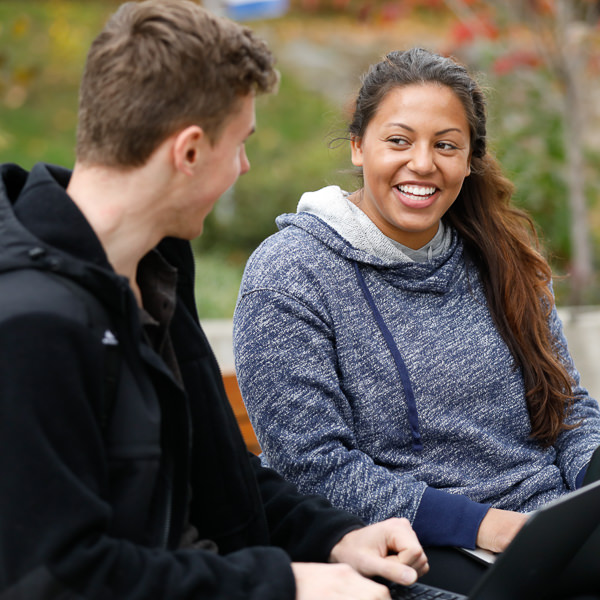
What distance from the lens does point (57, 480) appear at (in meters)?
1.19

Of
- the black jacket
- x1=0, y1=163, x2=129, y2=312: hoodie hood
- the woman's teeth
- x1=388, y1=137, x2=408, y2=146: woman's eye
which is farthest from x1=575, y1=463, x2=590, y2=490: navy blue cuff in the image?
x1=0, y1=163, x2=129, y2=312: hoodie hood

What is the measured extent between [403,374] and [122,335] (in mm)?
924

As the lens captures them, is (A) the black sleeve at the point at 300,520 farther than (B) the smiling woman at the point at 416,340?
No

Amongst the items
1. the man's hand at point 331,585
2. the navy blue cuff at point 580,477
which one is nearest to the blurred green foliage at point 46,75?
the navy blue cuff at point 580,477

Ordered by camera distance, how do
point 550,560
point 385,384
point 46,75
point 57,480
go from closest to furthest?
1. point 57,480
2. point 550,560
3. point 385,384
4. point 46,75

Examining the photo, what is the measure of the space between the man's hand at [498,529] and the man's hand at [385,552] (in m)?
0.30

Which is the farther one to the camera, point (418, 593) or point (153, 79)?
point (418, 593)

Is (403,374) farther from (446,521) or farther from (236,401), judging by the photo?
(236,401)

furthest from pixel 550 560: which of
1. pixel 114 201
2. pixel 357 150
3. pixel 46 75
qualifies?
pixel 46 75

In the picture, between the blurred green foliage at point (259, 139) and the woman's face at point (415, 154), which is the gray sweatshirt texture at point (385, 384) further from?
the blurred green foliage at point (259, 139)

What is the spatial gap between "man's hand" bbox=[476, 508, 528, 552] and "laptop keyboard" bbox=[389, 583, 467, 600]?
31 centimetres

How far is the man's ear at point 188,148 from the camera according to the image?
138cm

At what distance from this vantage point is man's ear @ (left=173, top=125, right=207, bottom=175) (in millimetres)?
1382

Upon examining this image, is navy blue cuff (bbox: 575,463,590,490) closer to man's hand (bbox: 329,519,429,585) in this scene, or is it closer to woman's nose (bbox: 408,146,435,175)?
man's hand (bbox: 329,519,429,585)
